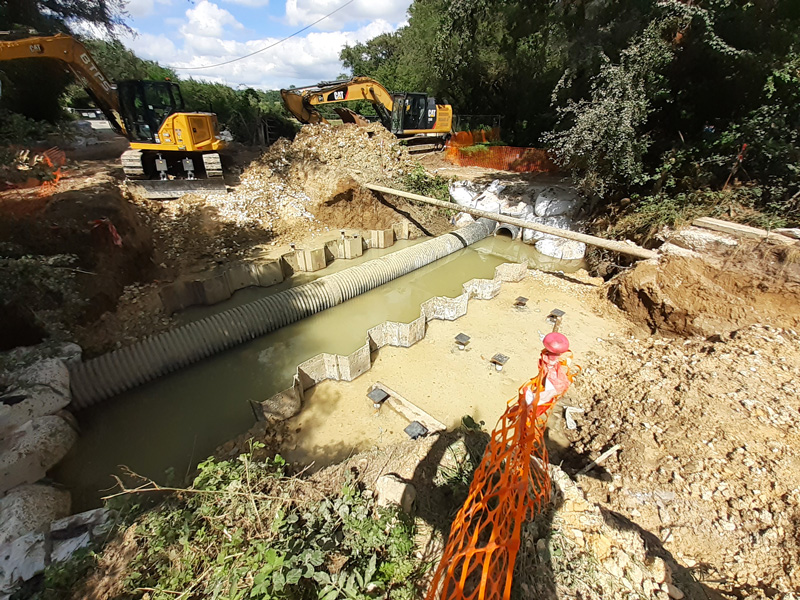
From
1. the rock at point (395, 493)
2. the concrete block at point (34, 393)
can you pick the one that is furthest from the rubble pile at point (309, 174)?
the rock at point (395, 493)

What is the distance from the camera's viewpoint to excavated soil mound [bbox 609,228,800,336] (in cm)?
598

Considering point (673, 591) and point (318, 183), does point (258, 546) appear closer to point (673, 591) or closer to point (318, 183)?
point (673, 591)

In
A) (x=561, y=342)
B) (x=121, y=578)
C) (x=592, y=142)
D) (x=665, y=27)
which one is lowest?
(x=121, y=578)

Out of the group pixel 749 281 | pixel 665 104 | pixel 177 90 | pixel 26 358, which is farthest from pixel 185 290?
pixel 665 104

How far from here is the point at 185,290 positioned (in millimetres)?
7375

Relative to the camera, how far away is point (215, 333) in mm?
6371

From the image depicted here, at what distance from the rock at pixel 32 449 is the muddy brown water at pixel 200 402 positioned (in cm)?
27

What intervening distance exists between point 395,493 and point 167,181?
10942 mm

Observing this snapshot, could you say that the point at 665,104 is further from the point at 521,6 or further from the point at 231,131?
the point at 231,131

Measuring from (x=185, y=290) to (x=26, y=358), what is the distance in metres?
2.80

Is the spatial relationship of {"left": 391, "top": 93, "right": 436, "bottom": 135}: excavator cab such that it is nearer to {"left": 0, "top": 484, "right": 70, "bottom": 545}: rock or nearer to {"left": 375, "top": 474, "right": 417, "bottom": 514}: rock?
{"left": 375, "top": 474, "right": 417, "bottom": 514}: rock

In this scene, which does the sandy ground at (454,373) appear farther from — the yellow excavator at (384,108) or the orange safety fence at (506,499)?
the yellow excavator at (384,108)

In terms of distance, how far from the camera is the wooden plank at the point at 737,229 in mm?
6452

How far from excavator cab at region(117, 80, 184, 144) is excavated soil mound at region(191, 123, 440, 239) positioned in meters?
2.04
